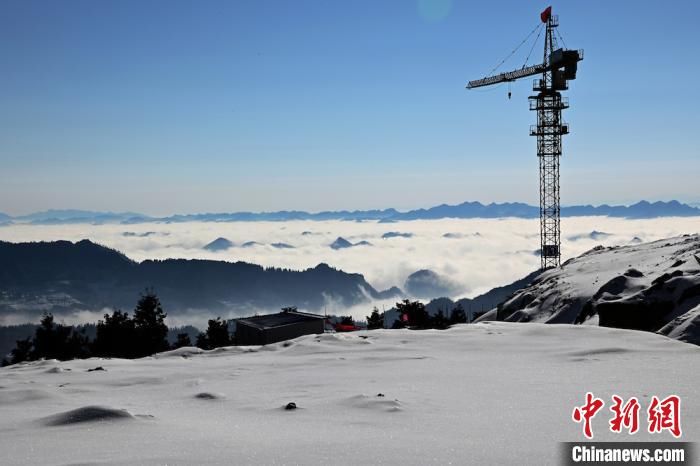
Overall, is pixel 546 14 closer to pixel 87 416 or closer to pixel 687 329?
pixel 687 329

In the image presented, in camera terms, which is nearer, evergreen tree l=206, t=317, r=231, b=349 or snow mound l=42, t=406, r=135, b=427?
snow mound l=42, t=406, r=135, b=427

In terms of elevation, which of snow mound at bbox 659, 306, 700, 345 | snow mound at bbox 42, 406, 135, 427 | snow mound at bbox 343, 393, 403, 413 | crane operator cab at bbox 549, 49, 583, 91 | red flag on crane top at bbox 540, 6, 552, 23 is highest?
red flag on crane top at bbox 540, 6, 552, 23

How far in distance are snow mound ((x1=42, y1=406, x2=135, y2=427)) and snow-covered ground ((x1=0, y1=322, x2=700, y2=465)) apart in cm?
3

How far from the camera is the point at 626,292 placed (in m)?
30.9

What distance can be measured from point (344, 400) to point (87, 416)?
170 inches

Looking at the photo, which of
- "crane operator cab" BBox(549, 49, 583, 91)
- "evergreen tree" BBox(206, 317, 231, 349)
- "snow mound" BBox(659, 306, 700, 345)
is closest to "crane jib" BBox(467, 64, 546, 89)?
"crane operator cab" BBox(549, 49, 583, 91)

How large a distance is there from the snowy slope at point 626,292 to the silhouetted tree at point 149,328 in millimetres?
43625

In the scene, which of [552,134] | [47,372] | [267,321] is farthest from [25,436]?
[552,134]

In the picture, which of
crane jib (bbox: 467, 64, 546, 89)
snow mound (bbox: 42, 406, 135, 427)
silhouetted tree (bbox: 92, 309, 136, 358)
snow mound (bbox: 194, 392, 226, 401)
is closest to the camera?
snow mound (bbox: 42, 406, 135, 427)

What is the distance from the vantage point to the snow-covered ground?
7582 mm

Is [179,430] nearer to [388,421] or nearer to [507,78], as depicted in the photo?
[388,421]

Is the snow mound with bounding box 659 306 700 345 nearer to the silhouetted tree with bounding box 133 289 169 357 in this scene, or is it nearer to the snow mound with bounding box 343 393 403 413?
the snow mound with bounding box 343 393 403 413

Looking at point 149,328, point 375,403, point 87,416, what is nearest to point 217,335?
point 149,328

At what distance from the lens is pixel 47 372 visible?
49.4 ft
